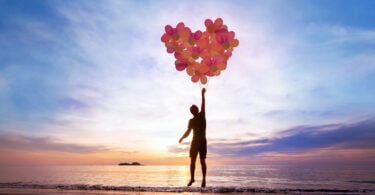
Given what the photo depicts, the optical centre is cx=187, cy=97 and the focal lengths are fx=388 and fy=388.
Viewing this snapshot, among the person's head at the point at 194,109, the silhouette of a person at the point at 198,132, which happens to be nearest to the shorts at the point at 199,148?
the silhouette of a person at the point at 198,132

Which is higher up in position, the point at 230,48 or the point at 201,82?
the point at 230,48

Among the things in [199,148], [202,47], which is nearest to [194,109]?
[199,148]

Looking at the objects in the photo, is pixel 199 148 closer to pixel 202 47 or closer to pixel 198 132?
pixel 198 132

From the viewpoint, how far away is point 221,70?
9492 mm

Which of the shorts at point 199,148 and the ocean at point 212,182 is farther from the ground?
the shorts at point 199,148

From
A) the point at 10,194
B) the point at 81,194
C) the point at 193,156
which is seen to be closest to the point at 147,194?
the point at 81,194

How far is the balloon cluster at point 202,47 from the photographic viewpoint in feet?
30.5

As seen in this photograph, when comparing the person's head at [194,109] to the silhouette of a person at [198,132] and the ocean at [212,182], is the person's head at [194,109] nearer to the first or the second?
the silhouette of a person at [198,132]

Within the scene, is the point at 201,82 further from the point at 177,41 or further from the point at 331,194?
the point at 331,194

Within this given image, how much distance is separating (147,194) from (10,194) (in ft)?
21.4

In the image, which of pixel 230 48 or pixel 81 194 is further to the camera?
pixel 81 194

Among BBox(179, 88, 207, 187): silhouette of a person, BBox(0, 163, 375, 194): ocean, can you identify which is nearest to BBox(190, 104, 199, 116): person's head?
BBox(179, 88, 207, 187): silhouette of a person

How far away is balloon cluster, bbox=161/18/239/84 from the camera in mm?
9297

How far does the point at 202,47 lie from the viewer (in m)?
9.33
